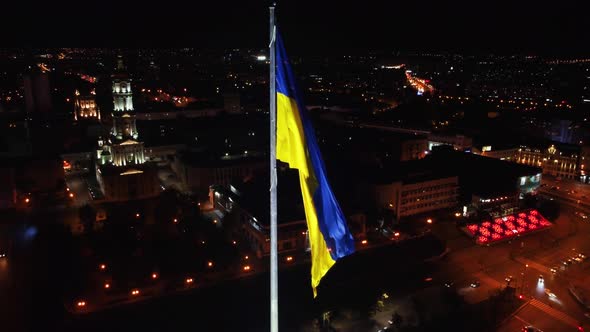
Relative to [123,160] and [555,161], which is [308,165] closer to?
[123,160]

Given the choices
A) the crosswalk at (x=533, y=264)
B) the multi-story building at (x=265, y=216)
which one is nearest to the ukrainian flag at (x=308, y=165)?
the multi-story building at (x=265, y=216)

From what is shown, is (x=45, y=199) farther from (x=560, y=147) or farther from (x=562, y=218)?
Answer: (x=560, y=147)

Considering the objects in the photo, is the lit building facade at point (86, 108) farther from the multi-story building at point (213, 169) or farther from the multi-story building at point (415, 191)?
the multi-story building at point (415, 191)

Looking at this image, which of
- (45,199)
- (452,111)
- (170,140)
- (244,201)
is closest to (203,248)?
(244,201)

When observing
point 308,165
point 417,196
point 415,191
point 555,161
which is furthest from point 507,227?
point 308,165

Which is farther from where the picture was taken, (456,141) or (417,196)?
(456,141)

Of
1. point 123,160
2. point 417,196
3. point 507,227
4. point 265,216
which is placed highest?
point 123,160

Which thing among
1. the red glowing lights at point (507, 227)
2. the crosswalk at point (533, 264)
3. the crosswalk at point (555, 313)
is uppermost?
the red glowing lights at point (507, 227)
